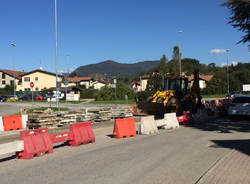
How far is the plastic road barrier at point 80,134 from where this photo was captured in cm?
1074

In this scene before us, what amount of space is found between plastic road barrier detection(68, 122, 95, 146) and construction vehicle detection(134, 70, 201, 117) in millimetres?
9084

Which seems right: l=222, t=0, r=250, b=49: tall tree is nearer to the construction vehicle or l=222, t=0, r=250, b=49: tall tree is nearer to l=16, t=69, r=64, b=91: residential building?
the construction vehicle

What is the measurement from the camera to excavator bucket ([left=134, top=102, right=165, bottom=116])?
1958 centimetres

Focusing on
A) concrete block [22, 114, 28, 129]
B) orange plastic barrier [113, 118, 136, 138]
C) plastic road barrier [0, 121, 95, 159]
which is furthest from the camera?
concrete block [22, 114, 28, 129]

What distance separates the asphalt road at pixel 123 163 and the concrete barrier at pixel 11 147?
1.16ft

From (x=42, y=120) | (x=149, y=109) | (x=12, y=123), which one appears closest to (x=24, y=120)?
(x=12, y=123)

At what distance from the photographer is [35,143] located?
355 inches

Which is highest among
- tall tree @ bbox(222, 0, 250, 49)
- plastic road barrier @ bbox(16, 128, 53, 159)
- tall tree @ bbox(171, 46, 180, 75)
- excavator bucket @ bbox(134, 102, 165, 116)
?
tall tree @ bbox(171, 46, 180, 75)

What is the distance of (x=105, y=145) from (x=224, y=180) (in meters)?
5.53

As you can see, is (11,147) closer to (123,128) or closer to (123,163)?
(123,163)

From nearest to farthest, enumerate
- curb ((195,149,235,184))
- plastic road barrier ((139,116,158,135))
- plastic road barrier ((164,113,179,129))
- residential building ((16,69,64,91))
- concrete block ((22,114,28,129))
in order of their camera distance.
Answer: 1. curb ((195,149,235,184))
2. plastic road barrier ((139,116,158,135))
3. plastic road barrier ((164,113,179,129))
4. concrete block ((22,114,28,129))
5. residential building ((16,69,64,91))

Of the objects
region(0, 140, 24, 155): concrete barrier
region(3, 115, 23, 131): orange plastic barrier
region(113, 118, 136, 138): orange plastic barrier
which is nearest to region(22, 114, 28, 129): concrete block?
region(3, 115, 23, 131): orange plastic barrier

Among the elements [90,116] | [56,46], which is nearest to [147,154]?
[90,116]

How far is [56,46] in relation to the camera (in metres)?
26.2
